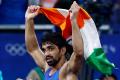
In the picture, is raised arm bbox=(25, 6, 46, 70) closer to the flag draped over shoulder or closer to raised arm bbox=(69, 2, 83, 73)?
the flag draped over shoulder

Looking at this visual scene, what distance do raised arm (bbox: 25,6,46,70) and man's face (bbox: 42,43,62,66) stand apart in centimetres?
51

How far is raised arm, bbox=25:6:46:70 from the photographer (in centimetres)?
988

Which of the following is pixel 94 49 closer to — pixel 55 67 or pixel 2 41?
pixel 55 67

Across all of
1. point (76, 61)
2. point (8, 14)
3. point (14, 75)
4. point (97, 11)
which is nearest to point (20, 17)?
point (8, 14)

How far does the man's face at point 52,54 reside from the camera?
366 inches

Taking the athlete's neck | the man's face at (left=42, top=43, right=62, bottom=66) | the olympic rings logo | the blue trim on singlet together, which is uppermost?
the olympic rings logo

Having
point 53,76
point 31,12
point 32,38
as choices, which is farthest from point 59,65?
point 31,12

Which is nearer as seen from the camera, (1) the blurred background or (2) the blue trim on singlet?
(2) the blue trim on singlet

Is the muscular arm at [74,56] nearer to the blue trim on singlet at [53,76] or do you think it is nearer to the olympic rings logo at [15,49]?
the blue trim on singlet at [53,76]

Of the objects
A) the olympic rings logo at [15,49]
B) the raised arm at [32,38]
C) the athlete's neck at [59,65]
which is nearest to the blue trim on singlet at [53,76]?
the athlete's neck at [59,65]

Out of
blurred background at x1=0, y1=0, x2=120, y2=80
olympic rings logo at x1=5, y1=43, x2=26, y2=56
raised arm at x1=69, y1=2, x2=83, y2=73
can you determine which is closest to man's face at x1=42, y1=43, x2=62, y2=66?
raised arm at x1=69, y1=2, x2=83, y2=73

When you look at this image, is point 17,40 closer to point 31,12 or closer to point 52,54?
point 31,12

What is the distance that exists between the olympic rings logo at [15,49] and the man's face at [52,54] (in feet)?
14.5

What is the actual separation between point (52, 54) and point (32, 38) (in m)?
0.72
